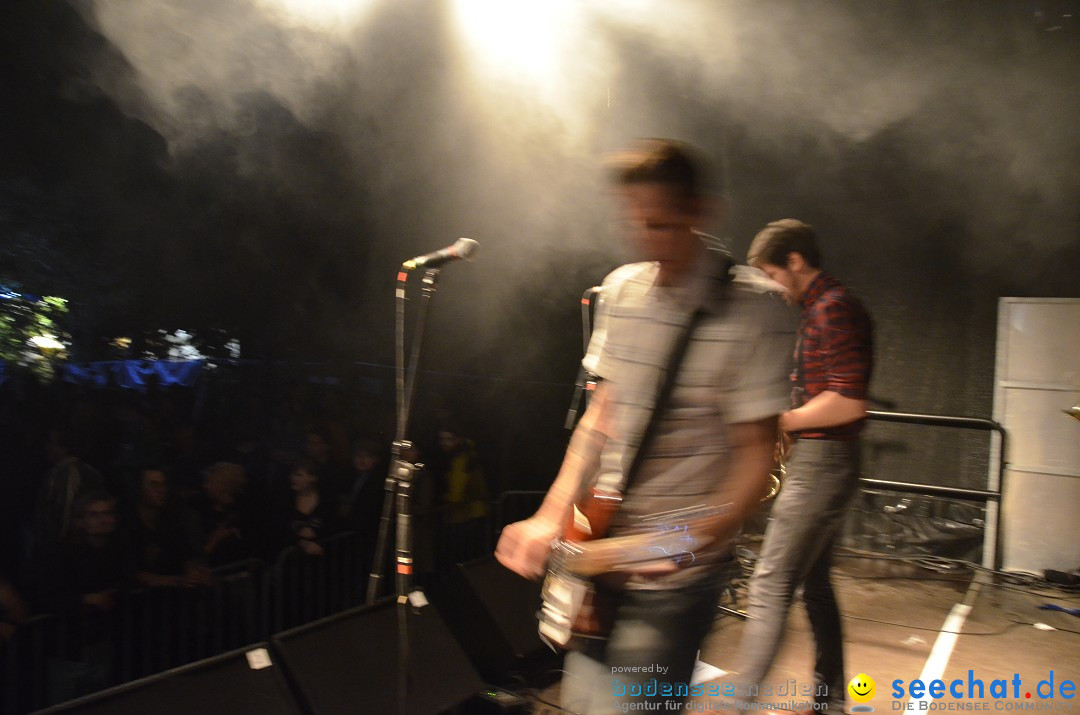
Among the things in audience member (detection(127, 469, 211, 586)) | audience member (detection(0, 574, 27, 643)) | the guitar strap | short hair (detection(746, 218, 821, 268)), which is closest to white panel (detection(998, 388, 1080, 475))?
short hair (detection(746, 218, 821, 268))

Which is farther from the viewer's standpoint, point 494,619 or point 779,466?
point 779,466

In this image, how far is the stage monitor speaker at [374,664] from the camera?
2.56m

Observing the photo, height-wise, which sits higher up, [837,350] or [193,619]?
[837,350]

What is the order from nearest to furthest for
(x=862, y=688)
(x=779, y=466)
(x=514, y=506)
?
(x=862, y=688) → (x=779, y=466) → (x=514, y=506)

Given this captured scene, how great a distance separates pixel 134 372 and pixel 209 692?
68.5 inches

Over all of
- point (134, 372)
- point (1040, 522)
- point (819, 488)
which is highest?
point (134, 372)

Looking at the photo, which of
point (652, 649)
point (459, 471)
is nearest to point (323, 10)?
point (459, 471)

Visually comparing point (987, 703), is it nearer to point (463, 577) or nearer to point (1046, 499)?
point (463, 577)

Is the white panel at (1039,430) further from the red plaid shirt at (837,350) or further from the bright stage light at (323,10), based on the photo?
the bright stage light at (323,10)

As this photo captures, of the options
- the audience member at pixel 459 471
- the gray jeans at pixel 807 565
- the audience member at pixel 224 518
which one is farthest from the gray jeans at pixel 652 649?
the audience member at pixel 459 471

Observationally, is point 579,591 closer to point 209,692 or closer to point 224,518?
point 209,692

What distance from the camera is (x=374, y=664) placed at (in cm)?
274

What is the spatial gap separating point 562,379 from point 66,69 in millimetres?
4044

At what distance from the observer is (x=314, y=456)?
13.8ft
